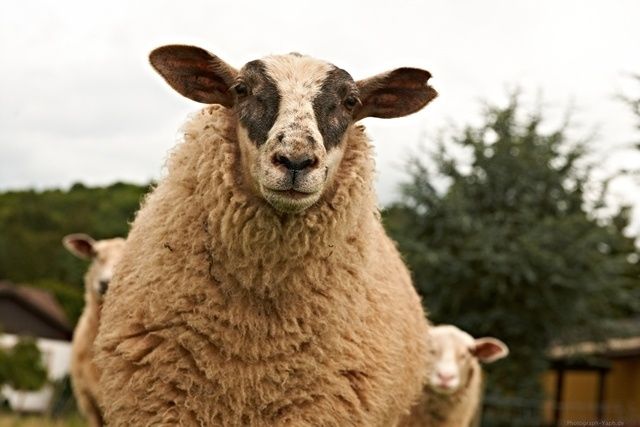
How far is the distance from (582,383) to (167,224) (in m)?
33.6

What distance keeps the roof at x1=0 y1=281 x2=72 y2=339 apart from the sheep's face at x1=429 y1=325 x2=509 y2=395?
40.1 m

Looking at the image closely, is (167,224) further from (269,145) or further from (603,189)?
(603,189)

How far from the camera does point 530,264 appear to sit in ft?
68.3

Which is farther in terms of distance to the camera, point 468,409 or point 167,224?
point 468,409

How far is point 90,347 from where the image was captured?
9.22m

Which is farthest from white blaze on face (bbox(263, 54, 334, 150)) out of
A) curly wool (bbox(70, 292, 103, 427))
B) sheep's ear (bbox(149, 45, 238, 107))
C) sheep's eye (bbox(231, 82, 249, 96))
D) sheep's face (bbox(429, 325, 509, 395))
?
curly wool (bbox(70, 292, 103, 427))

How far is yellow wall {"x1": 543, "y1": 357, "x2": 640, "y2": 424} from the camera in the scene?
2798 cm

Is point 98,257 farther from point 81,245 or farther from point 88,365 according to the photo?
point 88,365

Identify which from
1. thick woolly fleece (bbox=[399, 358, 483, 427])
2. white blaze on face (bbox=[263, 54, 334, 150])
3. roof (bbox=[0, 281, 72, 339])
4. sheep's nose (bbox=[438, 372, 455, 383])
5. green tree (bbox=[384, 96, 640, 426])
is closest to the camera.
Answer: white blaze on face (bbox=[263, 54, 334, 150])

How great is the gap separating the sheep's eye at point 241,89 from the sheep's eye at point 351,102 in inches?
19.7

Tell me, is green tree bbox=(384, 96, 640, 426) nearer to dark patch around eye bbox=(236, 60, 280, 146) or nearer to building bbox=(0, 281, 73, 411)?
dark patch around eye bbox=(236, 60, 280, 146)

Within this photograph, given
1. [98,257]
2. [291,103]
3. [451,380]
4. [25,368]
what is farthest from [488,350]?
[25,368]

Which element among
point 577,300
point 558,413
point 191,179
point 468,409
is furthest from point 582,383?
point 191,179

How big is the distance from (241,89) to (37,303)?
145 ft
